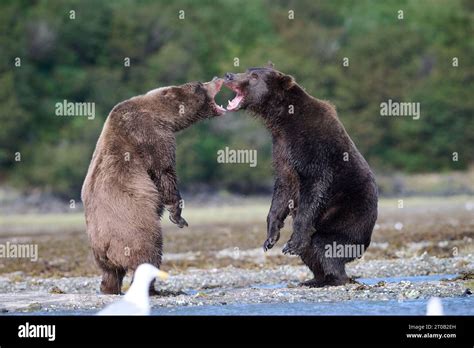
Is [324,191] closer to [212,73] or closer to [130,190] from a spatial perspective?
[130,190]

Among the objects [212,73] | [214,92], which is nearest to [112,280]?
[214,92]

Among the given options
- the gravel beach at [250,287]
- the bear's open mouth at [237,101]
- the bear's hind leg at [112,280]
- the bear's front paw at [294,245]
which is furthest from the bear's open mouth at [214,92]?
the bear's hind leg at [112,280]

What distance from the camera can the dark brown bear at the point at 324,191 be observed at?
13.4 metres

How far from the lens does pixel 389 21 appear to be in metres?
56.8

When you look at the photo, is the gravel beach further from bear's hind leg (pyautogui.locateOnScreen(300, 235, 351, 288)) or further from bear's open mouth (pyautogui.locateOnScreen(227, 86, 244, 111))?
bear's open mouth (pyautogui.locateOnScreen(227, 86, 244, 111))

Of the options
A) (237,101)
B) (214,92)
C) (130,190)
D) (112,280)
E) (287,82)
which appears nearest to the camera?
(130,190)

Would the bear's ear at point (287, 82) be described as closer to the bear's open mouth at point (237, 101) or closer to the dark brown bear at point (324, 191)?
the dark brown bear at point (324, 191)

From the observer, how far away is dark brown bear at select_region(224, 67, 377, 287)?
13406mm

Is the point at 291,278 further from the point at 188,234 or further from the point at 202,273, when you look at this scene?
the point at 188,234

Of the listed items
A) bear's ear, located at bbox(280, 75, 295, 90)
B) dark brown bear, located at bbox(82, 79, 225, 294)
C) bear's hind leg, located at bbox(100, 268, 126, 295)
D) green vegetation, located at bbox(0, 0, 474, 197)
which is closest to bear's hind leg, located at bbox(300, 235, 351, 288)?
dark brown bear, located at bbox(82, 79, 225, 294)

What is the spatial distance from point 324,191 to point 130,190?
2.26m

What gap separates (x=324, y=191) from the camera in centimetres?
1341

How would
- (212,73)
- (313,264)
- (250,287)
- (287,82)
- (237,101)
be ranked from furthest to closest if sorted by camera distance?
1. (212,73)
2. (250,287)
3. (237,101)
4. (287,82)
5. (313,264)
